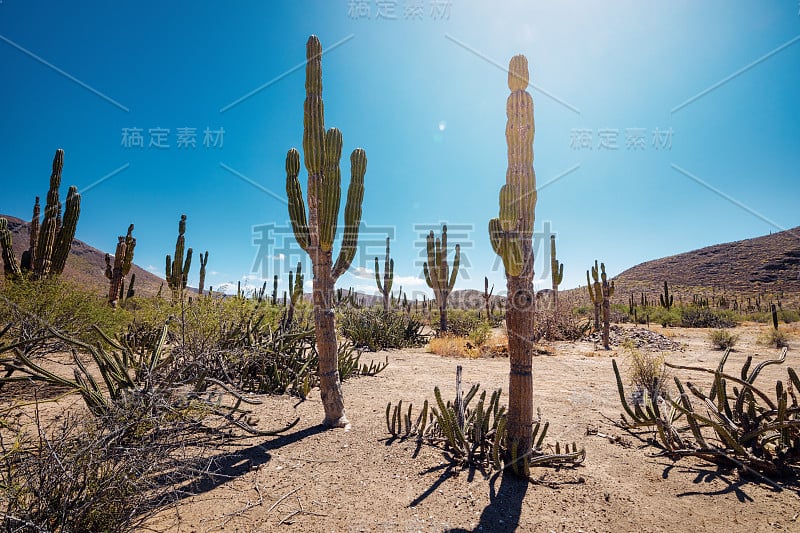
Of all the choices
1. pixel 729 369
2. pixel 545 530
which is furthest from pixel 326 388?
pixel 729 369

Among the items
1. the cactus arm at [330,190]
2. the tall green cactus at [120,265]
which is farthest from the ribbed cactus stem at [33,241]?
the cactus arm at [330,190]

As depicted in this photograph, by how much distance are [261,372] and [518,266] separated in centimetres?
459

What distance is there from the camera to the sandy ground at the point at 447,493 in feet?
8.59

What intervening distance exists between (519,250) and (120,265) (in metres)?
16.0

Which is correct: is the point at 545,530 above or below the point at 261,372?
below

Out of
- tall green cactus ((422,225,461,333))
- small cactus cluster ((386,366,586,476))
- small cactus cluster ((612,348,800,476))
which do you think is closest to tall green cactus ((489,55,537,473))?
small cactus cluster ((386,366,586,476))

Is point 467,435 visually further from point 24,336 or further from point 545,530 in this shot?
point 24,336

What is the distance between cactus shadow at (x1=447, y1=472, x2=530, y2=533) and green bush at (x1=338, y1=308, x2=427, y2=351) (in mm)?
7626

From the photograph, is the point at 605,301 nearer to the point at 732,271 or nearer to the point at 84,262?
the point at 732,271

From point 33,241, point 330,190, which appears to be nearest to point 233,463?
point 330,190

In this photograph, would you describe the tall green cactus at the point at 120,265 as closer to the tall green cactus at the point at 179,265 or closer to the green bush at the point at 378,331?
the tall green cactus at the point at 179,265

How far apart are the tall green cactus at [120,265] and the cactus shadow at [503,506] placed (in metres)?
14.4

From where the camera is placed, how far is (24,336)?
4.50 m

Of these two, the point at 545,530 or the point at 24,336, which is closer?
the point at 545,530
